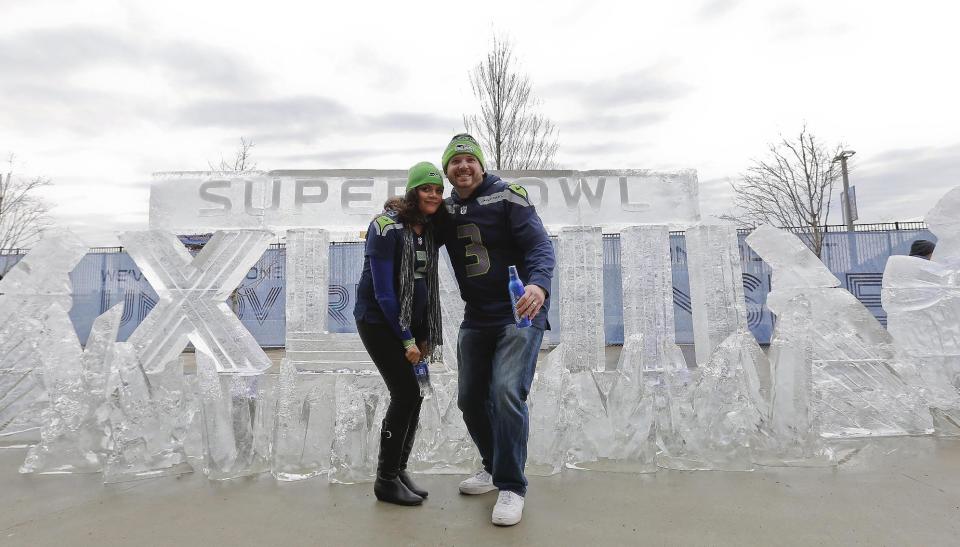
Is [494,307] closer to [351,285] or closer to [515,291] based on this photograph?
[515,291]

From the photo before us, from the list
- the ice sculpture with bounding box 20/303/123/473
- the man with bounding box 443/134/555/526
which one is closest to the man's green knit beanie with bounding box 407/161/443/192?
the man with bounding box 443/134/555/526

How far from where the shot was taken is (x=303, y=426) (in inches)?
113

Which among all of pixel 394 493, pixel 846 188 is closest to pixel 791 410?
pixel 394 493

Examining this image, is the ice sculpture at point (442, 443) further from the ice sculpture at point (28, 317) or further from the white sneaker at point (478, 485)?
the ice sculpture at point (28, 317)

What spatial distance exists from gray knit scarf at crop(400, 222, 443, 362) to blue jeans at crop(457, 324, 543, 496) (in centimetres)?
16

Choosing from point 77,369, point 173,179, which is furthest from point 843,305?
point 77,369

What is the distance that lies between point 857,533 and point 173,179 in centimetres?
433

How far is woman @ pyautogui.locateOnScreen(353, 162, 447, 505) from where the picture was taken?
2.32m

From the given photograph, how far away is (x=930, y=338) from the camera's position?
3.75 m

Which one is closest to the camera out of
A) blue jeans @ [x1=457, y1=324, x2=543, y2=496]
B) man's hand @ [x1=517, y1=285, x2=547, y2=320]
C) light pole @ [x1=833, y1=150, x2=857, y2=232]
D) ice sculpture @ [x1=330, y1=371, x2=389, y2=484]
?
man's hand @ [x1=517, y1=285, x2=547, y2=320]

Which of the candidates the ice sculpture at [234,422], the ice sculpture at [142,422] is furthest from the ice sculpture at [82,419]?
the ice sculpture at [234,422]

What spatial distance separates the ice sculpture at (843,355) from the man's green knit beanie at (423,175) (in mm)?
2591

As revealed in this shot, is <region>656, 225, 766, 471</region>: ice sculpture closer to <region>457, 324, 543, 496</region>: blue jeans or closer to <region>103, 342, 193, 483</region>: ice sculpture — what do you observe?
<region>457, 324, 543, 496</region>: blue jeans

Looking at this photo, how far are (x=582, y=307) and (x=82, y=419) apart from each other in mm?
3073
